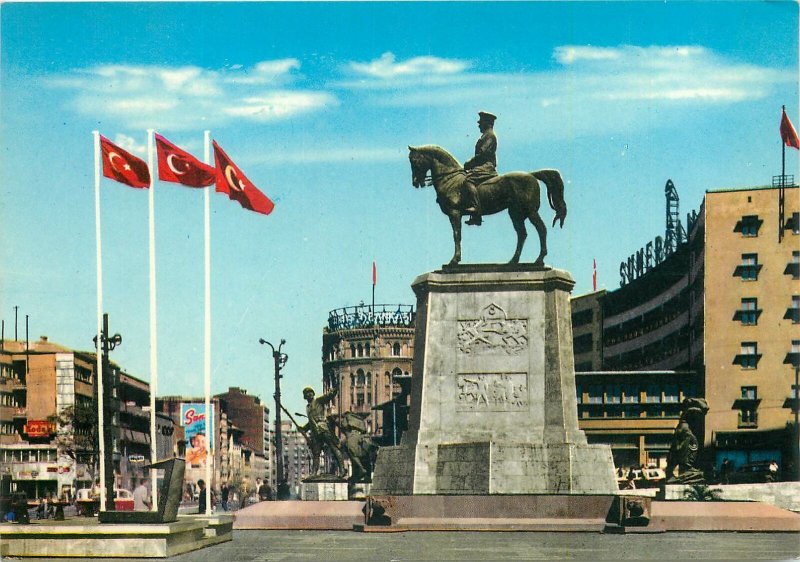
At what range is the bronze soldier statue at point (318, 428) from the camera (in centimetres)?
4384

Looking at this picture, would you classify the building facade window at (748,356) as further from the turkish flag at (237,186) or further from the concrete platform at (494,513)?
the concrete platform at (494,513)

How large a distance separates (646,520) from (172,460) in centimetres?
1249

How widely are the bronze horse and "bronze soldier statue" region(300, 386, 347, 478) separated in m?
7.29

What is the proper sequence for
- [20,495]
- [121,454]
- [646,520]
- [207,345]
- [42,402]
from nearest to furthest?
[646,520] < [207,345] < [20,495] < [42,402] < [121,454]

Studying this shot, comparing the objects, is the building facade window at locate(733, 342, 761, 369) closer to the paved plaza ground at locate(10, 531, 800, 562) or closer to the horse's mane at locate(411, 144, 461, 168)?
the horse's mane at locate(411, 144, 461, 168)

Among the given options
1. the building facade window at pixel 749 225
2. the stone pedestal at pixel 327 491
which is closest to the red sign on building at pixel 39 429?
the building facade window at pixel 749 225

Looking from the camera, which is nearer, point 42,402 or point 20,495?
point 20,495

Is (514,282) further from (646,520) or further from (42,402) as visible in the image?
(42,402)

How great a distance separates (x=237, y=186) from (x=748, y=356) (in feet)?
Result: 196

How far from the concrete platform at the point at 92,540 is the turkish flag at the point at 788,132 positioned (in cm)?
3540

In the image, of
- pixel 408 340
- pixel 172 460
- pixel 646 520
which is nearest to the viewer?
pixel 172 460

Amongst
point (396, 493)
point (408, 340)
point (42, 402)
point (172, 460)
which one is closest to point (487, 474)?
point (396, 493)

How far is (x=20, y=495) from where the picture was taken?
44500 mm

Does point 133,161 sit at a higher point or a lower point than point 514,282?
higher
